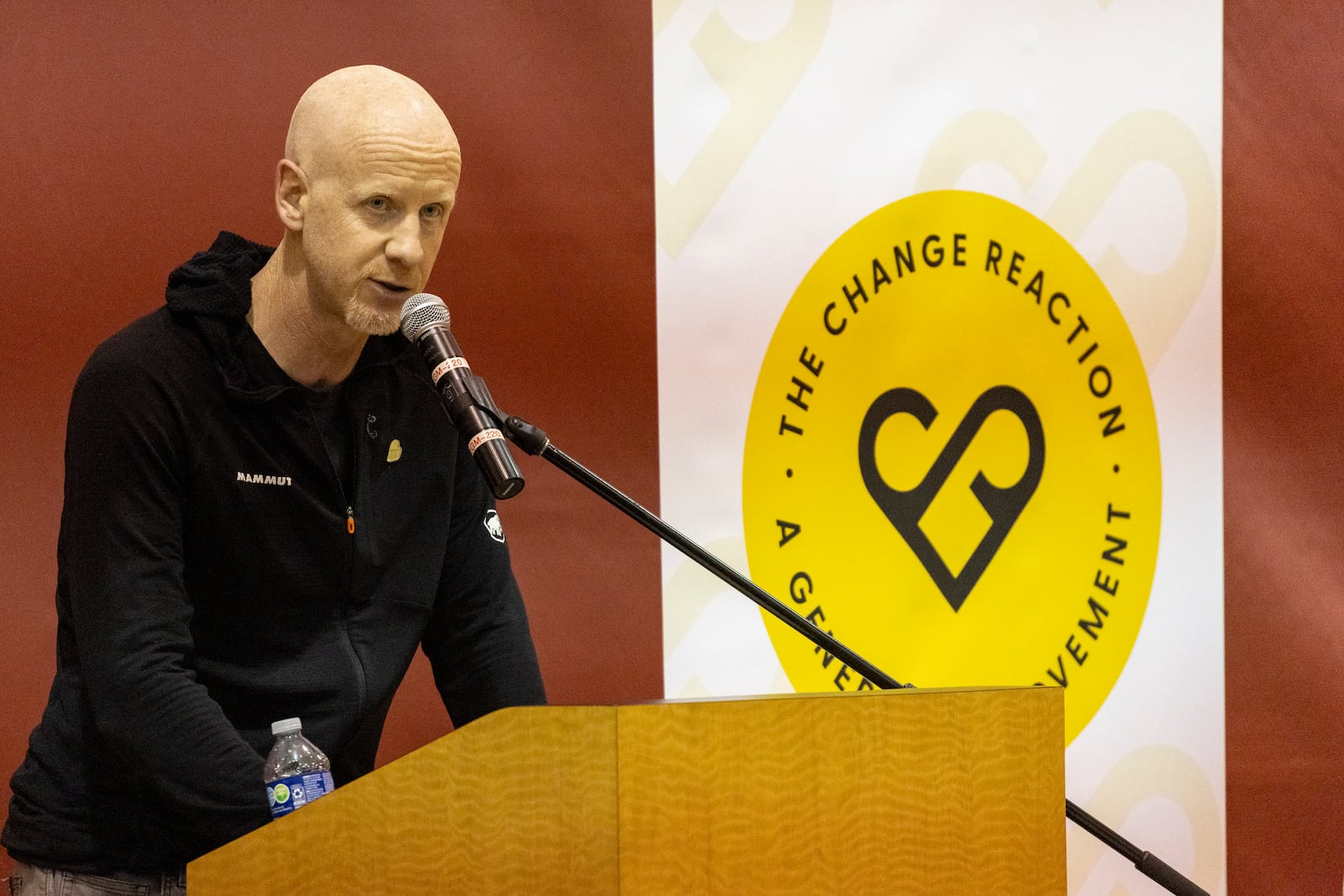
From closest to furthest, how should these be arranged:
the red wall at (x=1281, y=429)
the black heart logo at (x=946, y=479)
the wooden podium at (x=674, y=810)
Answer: the wooden podium at (x=674, y=810) → the black heart logo at (x=946, y=479) → the red wall at (x=1281, y=429)

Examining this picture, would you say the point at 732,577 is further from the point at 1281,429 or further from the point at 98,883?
the point at 1281,429

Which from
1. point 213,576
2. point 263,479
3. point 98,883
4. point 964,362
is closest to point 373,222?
point 263,479

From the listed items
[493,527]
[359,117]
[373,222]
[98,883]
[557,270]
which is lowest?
[98,883]

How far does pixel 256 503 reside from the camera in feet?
5.47

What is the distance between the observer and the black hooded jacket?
148 cm

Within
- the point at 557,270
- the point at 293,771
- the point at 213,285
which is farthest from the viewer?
the point at 557,270

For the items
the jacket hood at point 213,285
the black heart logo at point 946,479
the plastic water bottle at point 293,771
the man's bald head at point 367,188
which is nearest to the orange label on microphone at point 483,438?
the plastic water bottle at point 293,771

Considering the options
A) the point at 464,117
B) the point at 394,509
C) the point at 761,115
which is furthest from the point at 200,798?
the point at 761,115

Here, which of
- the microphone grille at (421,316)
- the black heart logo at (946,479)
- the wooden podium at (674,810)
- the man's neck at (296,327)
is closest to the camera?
the wooden podium at (674,810)

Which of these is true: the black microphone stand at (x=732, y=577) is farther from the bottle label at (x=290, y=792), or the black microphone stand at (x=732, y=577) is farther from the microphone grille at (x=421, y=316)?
the bottle label at (x=290, y=792)

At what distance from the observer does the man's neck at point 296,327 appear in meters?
1.72

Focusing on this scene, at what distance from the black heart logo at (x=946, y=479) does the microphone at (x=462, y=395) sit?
1373 mm

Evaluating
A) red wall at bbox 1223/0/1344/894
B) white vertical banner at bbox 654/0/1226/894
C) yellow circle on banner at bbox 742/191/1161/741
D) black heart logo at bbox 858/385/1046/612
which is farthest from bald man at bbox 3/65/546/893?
red wall at bbox 1223/0/1344/894

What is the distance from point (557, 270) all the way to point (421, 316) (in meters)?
1.05
